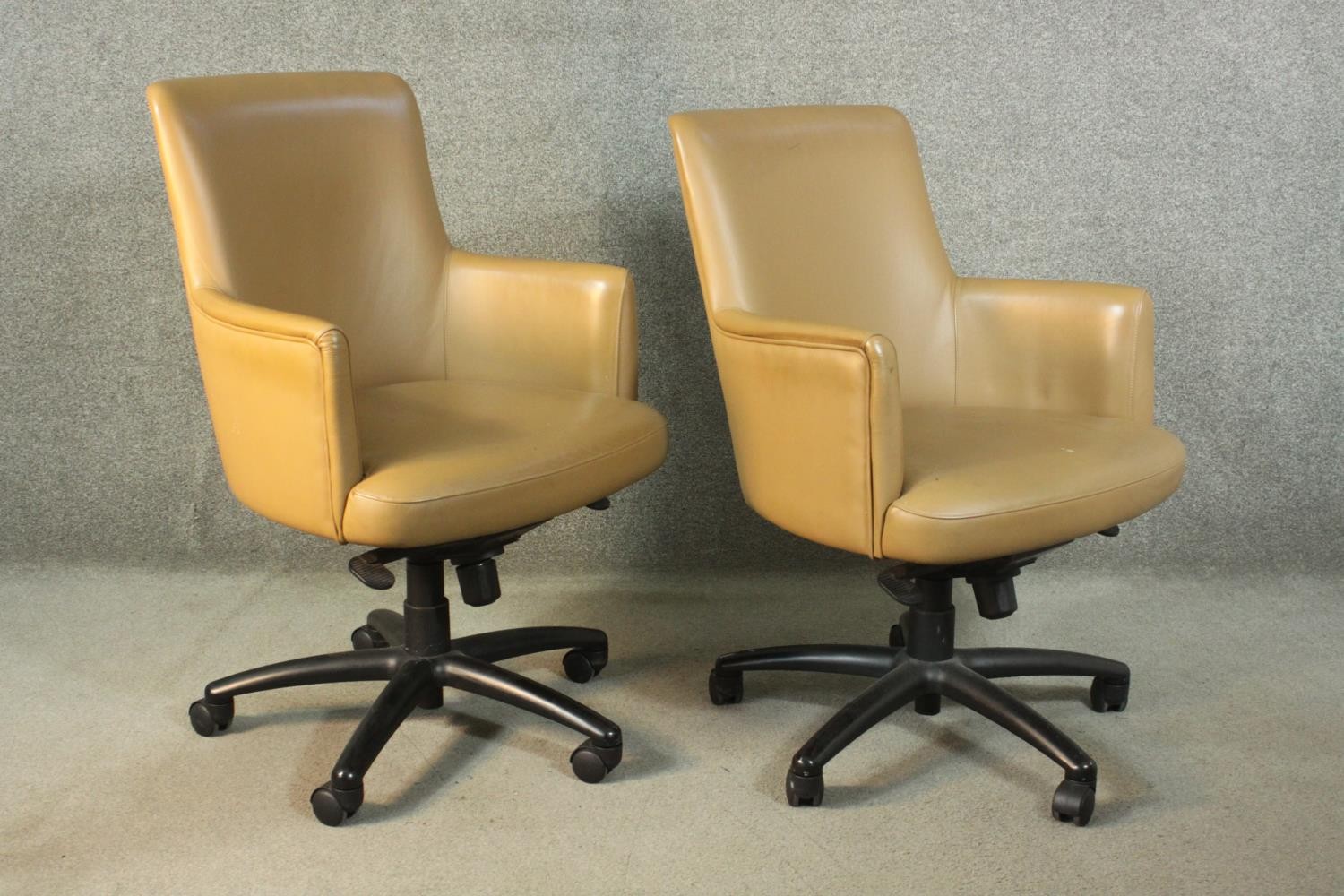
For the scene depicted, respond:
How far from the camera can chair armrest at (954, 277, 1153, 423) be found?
204 cm

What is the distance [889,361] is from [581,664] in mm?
851

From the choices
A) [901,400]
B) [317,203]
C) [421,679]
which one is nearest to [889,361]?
[901,400]

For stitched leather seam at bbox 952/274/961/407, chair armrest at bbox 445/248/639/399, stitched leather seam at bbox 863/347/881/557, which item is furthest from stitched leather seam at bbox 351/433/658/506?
stitched leather seam at bbox 952/274/961/407

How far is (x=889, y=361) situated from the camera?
1.65 m

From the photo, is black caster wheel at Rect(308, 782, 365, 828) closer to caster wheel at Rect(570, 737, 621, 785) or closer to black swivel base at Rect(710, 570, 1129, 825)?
caster wheel at Rect(570, 737, 621, 785)

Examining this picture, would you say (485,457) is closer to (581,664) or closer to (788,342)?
(788,342)

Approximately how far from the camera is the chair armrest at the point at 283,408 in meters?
1.67

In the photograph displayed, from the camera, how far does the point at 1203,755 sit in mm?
1943

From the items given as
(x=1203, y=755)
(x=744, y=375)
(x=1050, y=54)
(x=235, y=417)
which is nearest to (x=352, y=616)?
(x=235, y=417)

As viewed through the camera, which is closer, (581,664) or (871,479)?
(871,479)

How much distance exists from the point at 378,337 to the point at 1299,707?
1549mm

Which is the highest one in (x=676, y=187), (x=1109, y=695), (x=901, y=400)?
(x=676, y=187)

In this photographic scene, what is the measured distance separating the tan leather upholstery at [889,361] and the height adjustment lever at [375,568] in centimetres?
51

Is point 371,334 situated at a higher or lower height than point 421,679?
higher
